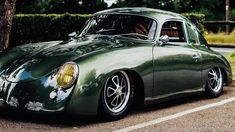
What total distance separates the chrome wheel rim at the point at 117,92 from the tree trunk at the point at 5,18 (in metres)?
4.25

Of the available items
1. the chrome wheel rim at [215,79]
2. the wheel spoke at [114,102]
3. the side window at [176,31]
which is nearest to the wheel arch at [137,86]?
the wheel spoke at [114,102]

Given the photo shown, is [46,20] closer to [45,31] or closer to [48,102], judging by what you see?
[45,31]

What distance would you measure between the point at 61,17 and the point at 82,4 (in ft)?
81.2

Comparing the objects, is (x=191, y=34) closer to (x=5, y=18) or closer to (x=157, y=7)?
(x=5, y=18)

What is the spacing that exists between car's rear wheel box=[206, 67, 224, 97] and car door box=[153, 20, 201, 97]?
1.33 feet

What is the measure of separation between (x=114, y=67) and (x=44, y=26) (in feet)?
54.4

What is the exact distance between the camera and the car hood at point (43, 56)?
6027 millimetres

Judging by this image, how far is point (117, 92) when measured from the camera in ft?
20.7

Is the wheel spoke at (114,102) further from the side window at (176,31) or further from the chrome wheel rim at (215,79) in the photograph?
the chrome wheel rim at (215,79)

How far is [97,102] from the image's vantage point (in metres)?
5.97

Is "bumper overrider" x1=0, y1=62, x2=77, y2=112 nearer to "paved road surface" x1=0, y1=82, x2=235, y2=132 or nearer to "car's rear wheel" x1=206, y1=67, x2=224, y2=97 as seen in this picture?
"paved road surface" x1=0, y1=82, x2=235, y2=132

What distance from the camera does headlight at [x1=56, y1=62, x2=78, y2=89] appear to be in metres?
5.82

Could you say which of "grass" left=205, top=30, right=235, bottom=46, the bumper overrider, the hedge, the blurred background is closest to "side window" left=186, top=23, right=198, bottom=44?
the bumper overrider

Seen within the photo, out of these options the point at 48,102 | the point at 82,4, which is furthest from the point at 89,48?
the point at 82,4
